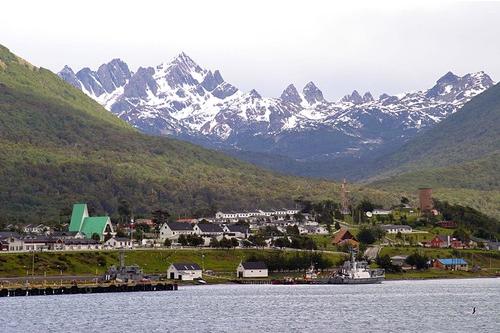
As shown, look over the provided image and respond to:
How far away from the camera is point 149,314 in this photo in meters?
126

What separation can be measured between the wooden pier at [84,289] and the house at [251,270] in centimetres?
2075

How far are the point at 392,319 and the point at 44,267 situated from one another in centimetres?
7876

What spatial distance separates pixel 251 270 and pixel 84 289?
3792 cm

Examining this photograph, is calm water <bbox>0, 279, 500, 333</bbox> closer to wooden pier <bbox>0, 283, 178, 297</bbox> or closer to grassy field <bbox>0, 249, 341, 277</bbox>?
wooden pier <bbox>0, 283, 178, 297</bbox>

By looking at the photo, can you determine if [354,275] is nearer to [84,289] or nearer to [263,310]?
[84,289]

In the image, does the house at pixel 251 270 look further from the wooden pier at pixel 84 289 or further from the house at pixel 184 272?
the wooden pier at pixel 84 289

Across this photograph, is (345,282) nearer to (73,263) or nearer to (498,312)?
(73,263)

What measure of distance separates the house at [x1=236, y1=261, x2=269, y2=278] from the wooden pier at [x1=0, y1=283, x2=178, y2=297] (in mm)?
20751

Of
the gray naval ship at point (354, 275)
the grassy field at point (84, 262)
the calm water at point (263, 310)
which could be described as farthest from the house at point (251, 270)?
the calm water at point (263, 310)

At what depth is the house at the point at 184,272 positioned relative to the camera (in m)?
185

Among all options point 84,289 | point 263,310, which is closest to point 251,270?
point 84,289

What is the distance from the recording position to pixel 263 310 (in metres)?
130

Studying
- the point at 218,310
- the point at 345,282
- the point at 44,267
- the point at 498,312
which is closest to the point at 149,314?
the point at 218,310

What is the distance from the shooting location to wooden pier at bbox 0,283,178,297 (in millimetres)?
154875
